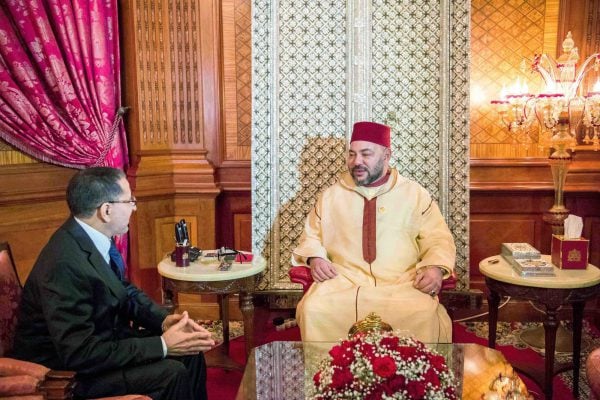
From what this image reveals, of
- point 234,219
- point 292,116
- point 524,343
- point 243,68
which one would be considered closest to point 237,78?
point 243,68

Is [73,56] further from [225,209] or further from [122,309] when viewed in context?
[122,309]

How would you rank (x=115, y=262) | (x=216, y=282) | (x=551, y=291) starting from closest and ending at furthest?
(x=115, y=262) < (x=551, y=291) < (x=216, y=282)

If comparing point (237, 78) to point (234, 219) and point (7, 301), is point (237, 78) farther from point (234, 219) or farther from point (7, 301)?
point (7, 301)

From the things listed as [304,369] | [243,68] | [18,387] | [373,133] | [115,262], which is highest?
[243,68]

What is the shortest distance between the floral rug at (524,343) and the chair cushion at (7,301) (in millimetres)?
2995

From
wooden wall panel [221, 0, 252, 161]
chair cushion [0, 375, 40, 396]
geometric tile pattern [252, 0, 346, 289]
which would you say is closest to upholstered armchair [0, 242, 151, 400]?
chair cushion [0, 375, 40, 396]

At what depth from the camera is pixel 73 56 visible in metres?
4.05

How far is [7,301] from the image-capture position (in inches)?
98.3

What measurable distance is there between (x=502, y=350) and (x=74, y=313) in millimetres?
2962

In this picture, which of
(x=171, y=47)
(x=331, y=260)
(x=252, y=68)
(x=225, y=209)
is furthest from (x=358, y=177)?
(x=171, y=47)

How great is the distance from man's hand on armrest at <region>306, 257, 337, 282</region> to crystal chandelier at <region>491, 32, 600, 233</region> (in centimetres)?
168

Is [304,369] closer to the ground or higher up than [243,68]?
closer to the ground

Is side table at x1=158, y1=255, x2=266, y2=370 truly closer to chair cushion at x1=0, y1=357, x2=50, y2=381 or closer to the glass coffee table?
the glass coffee table

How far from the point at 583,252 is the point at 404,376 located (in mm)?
1997
